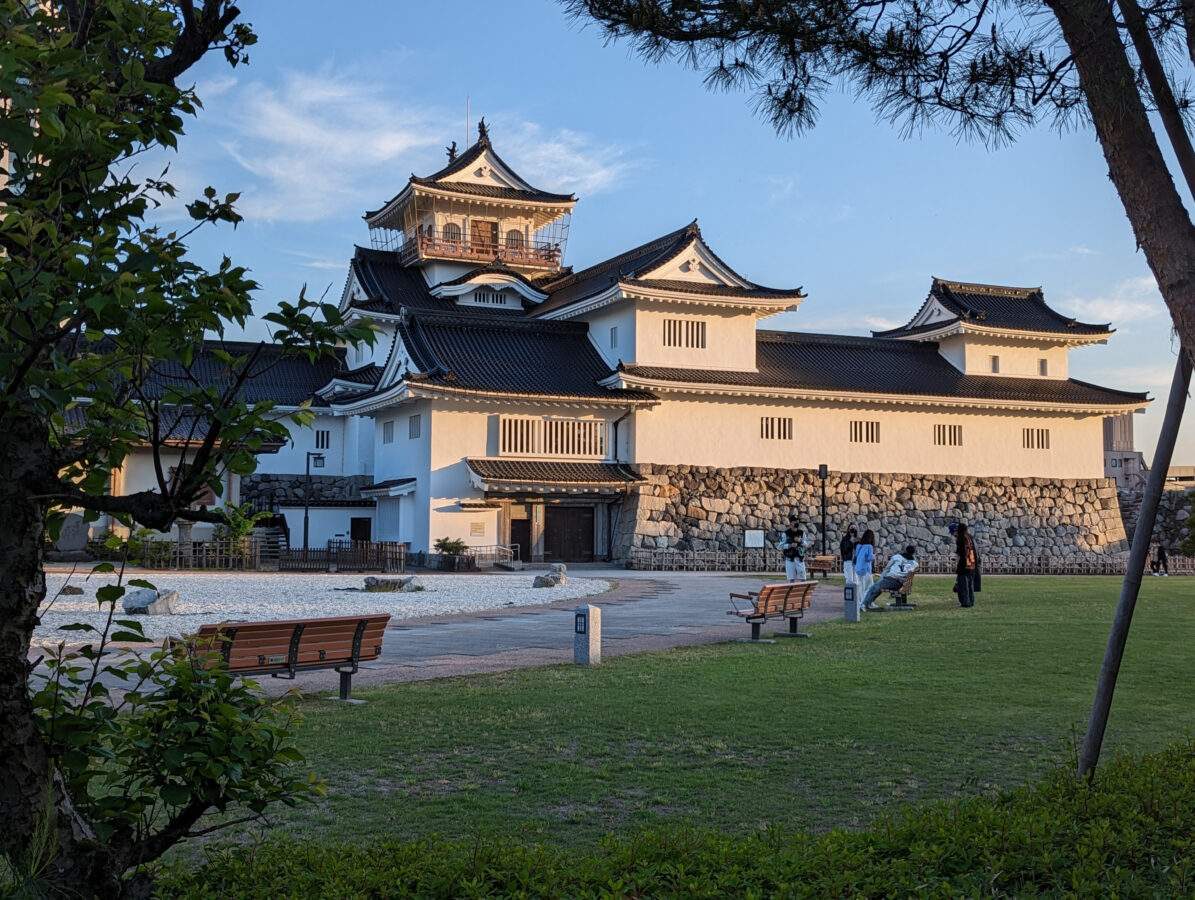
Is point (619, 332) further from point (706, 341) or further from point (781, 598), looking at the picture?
point (781, 598)

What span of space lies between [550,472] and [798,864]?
115 feet

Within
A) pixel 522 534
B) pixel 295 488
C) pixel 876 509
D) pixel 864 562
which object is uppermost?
pixel 295 488

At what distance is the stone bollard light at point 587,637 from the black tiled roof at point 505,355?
81.3 feet

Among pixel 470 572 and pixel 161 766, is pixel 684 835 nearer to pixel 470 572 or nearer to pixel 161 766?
pixel 161 766

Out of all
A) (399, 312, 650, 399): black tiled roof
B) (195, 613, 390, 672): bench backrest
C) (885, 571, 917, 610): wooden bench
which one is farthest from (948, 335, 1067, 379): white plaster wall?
(195, 613, 390, 672): bench backrest

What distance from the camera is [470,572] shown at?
36.2 m

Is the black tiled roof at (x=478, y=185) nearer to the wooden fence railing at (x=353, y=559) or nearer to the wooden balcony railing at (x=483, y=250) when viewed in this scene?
the wooden balcony railing at (x=483, y=250)

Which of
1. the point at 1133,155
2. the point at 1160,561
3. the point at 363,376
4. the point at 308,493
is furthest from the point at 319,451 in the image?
the point at 1133,155

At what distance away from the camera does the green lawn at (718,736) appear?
7.08m

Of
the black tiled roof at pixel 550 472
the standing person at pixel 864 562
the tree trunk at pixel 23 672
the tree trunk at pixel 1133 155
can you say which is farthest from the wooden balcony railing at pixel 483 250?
the tree trunk at pixel 23 672

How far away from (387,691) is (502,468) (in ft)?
90.4

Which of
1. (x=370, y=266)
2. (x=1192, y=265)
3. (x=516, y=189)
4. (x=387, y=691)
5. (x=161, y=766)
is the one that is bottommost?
(x=387, y=691)

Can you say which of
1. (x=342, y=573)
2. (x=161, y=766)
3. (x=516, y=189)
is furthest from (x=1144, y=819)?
(x=516, y=189)

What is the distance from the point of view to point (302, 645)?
10.9m
